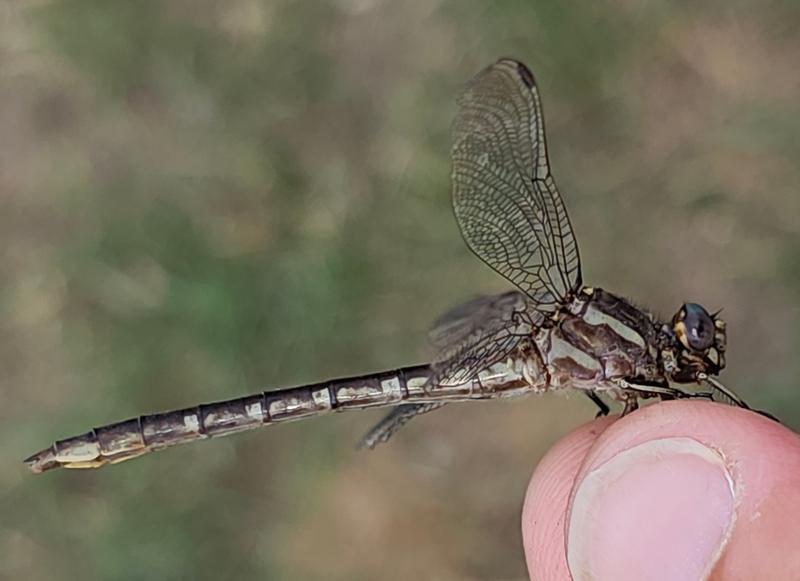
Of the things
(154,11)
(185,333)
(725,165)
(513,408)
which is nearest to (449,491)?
(513,408)

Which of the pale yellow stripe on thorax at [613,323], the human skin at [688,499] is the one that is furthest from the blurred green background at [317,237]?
the human skin at [688,499]

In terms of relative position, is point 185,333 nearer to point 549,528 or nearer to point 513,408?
point 513,408

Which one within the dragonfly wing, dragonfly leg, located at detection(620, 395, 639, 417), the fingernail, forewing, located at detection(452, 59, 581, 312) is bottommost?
the fingernail

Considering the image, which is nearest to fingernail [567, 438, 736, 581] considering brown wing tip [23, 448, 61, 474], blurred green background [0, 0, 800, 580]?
brown wing tip [23, 448, 61, 474]

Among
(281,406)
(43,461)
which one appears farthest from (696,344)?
(43,461)

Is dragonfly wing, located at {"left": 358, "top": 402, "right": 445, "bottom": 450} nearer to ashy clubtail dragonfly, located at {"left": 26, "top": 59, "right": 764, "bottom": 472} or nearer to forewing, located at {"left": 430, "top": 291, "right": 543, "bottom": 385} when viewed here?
ashy clubtail dragonfly, located at {"left": 26, "top": 59, "right": 764, "bottom": 472}

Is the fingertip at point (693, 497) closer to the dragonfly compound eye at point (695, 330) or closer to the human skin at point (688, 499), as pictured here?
the human skin at point (688, 499)

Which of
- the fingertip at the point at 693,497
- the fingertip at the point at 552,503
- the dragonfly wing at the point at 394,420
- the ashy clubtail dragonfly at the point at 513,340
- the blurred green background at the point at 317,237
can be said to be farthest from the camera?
the blurred green background at the point at 317,237
